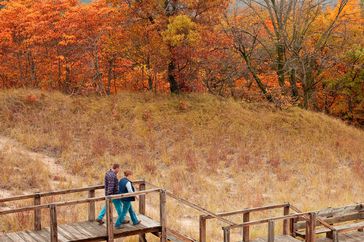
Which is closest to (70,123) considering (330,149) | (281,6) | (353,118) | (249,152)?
(249,152)

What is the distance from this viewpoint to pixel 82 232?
15.3 metres

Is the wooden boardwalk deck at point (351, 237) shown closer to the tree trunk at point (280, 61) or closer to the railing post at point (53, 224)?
the railing post at point (53, 224)

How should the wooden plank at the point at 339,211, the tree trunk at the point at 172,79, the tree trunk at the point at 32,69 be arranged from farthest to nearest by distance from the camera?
the tree trunk at the point at 32,69
the tree trunk at the point at 172,79
the wooden plank at the point at 339,211

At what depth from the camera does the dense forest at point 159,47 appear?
3553cm

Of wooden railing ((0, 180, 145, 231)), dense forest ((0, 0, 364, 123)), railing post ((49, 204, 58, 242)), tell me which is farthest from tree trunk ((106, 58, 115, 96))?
railing post ((49, 204, 58, 242))

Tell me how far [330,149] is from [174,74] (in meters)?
11.6

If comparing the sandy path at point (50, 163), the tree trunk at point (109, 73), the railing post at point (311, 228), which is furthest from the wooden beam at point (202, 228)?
the tree trunk at point (109, 73)

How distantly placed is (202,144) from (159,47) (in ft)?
25.3

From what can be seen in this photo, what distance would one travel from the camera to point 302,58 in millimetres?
43156

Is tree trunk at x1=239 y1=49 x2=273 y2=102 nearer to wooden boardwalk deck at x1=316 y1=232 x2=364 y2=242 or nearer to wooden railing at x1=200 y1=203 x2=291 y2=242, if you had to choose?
wooden boardwalk deck at x1=316 y1=232 x2=364 y2=242

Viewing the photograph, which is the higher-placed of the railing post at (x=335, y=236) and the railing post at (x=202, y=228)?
the railing post at (x=202, y=228)

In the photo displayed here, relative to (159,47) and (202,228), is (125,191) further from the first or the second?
(159,47)

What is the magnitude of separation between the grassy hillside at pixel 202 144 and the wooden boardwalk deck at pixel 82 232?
6.54 metres

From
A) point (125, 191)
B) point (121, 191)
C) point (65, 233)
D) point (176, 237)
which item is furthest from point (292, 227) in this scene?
point (65, 233)
